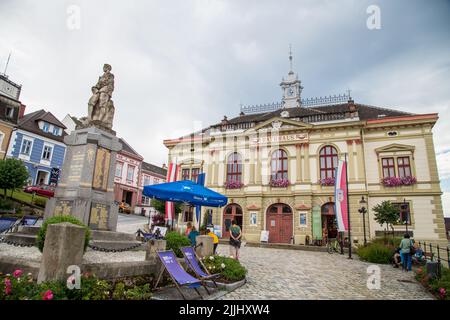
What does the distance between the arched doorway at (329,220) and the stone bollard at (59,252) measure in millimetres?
20353

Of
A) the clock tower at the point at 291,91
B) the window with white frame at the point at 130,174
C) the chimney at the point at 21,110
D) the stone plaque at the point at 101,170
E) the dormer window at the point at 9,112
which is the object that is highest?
the clock tower at the point at 291,91

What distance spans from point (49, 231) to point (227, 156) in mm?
22648

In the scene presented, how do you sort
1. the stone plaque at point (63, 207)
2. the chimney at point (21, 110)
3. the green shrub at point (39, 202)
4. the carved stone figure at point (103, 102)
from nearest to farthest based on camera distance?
the stone plaque at point (63, 207), the carved stone figure at point (103, 102), the green shrub at point (39, 202), the chimney at point (21, 110)

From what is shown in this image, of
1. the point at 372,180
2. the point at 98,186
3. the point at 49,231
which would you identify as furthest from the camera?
the point at 372,180

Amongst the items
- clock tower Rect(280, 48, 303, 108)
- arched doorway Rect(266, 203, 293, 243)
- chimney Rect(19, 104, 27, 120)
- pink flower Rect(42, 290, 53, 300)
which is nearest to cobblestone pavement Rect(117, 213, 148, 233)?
arched doorway Rect(266, 203, 293, 243)

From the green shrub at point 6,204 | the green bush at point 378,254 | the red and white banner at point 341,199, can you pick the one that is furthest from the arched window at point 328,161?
the green shrub at point 6,204

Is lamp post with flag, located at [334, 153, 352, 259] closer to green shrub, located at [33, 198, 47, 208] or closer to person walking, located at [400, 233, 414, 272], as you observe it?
person walking, located at [400, 233, 414, 272]

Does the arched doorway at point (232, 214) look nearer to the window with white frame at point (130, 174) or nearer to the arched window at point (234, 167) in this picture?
the arched window at point (234, 167)

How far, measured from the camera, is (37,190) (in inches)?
893

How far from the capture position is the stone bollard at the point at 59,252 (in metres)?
4.38

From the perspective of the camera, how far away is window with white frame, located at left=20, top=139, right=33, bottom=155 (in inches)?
1088

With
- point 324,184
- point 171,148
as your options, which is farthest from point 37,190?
point 324,184

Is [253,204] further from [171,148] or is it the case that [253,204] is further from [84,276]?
[84,276]
